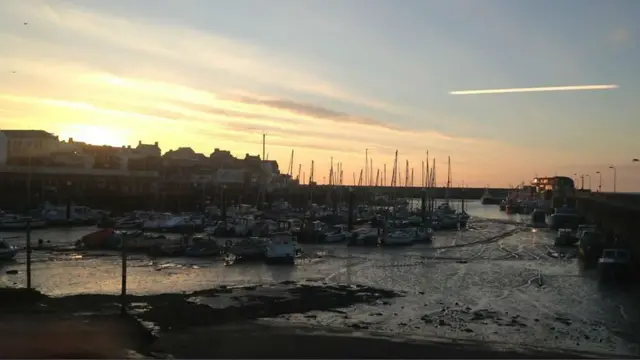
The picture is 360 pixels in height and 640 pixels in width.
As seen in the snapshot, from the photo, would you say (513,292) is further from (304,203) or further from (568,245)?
(304,203)

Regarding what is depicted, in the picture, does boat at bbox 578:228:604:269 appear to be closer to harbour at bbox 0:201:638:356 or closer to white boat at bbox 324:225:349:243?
harbour at bbox 0:201:638:356

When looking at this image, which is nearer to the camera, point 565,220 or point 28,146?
point 565,220

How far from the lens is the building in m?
88.9

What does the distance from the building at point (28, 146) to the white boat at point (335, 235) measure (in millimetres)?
47919

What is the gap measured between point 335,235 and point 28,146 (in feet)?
181

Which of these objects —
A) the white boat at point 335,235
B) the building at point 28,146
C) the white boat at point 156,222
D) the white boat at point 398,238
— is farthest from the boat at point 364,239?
the building at point 28,146

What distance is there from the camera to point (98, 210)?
7638 centimetres

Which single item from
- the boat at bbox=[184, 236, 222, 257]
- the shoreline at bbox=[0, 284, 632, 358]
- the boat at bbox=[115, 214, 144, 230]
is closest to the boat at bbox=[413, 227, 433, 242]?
the boat at bbox=[184, 236, 222, 257]

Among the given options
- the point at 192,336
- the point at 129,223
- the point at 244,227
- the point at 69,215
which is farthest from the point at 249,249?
the point at 69,215

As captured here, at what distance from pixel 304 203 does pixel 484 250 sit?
160 ft

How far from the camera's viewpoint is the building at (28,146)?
8888cm

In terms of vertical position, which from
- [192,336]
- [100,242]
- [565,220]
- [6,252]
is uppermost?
[565,220]

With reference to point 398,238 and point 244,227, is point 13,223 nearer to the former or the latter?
point 244,227

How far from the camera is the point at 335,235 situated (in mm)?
57156
